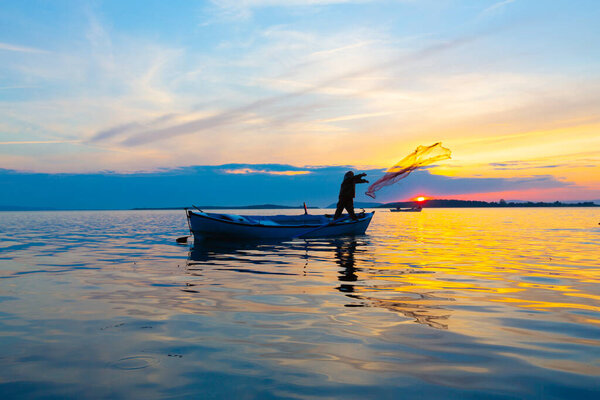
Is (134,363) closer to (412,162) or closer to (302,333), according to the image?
(302,333)

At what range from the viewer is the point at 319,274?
514 inches

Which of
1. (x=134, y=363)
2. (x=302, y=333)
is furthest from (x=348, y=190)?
(x=134, y=363)

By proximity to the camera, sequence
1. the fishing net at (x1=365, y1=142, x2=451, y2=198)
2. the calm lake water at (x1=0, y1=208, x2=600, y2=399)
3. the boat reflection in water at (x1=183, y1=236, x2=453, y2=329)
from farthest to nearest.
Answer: the fishing net at (x1=365, y1=142, x2=451, y2=198) < the boat reflection in water at (x1=183, y1=236, x2=453, y2=329) < the calm lake water at (x1=0, y1=208, x2=600, y2=399)

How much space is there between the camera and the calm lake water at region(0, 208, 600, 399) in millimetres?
4797

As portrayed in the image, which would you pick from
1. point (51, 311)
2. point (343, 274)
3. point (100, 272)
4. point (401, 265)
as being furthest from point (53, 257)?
point (401, 265)

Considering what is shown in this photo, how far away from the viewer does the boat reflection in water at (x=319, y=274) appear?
8.77 meters

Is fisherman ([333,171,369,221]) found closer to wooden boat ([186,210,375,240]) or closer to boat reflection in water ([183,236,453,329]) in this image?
wooden boat ([186,210,375,240])

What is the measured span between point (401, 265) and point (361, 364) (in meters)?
10.00

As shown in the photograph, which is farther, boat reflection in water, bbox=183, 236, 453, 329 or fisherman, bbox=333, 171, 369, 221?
fisherman, bbox=333, 171, 369, 221

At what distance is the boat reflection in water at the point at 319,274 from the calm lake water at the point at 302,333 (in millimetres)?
85

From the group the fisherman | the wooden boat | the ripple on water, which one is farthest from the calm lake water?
the fisherman

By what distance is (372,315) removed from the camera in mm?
7836

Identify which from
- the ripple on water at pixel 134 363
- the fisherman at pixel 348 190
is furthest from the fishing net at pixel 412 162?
the ripple on water at pixel 134 363

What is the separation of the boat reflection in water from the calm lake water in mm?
85
